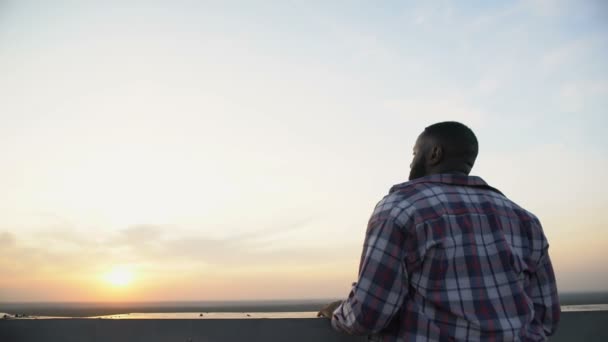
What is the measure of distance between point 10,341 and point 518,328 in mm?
2450

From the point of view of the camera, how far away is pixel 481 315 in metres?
1.80

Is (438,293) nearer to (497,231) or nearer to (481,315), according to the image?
(481,315)

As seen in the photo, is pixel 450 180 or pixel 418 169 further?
pixel 418 169

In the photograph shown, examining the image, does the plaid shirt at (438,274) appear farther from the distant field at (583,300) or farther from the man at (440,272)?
the distant field at (583,300)

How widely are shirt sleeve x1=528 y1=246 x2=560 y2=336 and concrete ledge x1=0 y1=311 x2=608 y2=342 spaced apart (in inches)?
34.0

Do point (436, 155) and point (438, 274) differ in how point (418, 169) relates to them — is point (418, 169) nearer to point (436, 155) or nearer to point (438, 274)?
point (436, 155)

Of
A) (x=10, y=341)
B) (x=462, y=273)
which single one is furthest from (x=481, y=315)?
(x=10, y=341)

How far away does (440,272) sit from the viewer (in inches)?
72.5

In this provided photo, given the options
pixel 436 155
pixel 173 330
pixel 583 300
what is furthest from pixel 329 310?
pixel 583 300

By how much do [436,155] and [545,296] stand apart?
2.80 ft

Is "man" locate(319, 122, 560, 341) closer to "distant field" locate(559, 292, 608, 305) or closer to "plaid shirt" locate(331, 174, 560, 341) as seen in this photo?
"plaid shirt" locate(331, 174, 560, 341)

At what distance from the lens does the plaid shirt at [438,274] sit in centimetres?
181

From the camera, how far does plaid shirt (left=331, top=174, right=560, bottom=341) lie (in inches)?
71.4

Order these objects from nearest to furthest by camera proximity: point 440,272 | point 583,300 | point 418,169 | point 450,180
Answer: point 440,272 → point 450,180 → point 418,169 → point 583,300
